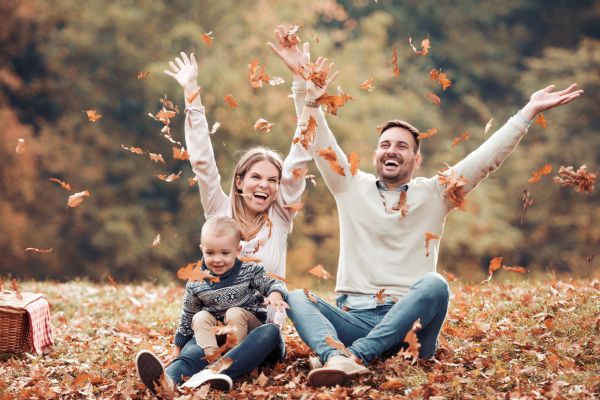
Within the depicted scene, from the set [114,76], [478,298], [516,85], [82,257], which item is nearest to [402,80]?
[516,85]

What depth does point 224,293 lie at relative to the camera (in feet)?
14.5

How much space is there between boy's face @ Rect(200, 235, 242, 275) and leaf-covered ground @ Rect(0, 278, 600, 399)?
636 mm

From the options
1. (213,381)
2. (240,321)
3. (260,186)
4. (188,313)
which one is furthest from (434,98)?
(213,381)

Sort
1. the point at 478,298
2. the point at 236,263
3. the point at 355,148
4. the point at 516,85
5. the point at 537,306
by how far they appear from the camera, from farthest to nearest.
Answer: the point at 516,85 → the point at 355,148 → the point at 478,298 → the point at 537,306 → the point at 236,263

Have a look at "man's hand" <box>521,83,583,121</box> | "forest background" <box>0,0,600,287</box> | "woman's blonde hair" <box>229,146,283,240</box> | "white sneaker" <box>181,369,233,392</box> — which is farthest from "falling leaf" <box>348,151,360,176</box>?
"forest background" <box>0,0,600,287</box>

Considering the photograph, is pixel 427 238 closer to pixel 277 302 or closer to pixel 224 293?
pixel 277 302

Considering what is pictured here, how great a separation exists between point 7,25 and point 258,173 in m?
14.1

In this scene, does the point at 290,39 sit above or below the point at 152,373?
above

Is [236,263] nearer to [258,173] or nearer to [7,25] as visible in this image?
[258,173]

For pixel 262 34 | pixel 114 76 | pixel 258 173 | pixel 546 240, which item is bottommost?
pixel 546 240

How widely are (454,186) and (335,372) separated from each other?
1363 mm

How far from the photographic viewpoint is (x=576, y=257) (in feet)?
54.9

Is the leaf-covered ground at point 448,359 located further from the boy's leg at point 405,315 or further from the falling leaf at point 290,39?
the falling leaf at point 290,39

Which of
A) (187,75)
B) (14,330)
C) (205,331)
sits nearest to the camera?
(205,331)
